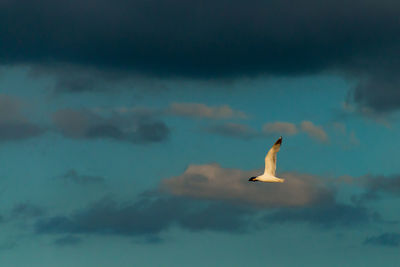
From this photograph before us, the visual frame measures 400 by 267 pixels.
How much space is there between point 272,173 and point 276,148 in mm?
10288

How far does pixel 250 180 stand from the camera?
19538 cm

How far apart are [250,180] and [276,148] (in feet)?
42.9

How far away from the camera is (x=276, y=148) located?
18700 centimetres

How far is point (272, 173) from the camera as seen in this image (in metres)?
195

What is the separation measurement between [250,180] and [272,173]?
5823 millimetres
